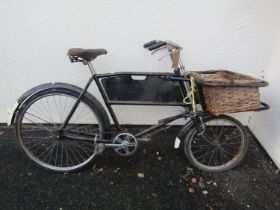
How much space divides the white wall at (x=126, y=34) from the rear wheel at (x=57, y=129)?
0.36 metres

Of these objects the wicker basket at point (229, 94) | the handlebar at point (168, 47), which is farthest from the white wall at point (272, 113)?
→ the handlebar at point (168, 47)

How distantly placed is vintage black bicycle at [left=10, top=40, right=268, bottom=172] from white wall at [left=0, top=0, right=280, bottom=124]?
0.49 metres

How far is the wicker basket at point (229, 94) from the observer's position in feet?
8.77

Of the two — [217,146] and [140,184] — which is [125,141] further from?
[217,146]

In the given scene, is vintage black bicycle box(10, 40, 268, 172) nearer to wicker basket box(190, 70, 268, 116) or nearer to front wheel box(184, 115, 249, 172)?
front wheel box(184, 115, 249, 172)

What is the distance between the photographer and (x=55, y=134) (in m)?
2.98

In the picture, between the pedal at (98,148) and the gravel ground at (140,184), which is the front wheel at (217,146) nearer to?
the gravel ground at (140,184)

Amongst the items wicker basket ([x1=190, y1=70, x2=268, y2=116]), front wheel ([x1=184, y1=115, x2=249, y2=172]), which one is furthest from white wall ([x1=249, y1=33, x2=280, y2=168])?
wicker basket ([x1=190, y1=70, x2=268, y2=116])

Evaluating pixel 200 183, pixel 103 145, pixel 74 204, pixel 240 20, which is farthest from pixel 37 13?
pixel 200 183

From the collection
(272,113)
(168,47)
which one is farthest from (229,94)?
(272,113)

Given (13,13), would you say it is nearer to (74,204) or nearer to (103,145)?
(103,145)

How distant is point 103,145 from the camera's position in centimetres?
304

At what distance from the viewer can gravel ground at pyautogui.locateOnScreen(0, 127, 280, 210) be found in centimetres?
274

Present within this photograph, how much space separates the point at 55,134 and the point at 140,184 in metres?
1.07
